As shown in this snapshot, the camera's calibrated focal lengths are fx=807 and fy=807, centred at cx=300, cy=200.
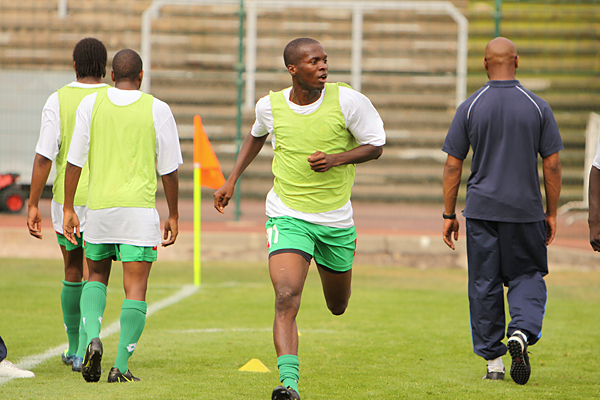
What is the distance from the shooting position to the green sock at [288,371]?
3.97m

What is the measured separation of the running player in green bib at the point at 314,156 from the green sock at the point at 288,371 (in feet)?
1.70

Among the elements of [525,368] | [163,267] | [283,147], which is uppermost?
[283,147]

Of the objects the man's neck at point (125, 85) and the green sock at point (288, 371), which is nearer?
the green sock at point (288, 371)

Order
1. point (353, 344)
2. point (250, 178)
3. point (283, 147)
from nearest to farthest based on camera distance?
point (283, 147) < point (353, 344) < point (250, 178)

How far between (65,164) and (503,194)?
8.93 feet

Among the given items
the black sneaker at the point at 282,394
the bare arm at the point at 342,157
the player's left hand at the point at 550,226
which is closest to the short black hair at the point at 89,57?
the bare arm at the point at 342,157

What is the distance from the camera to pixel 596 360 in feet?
18.3

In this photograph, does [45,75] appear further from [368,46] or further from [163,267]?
[368,46]

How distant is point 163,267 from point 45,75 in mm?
4239

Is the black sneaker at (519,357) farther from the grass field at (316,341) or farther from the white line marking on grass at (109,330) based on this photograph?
the white line marking on grass at (109,330)

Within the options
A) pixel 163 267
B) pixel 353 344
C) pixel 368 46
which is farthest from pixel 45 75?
pixel 353 344

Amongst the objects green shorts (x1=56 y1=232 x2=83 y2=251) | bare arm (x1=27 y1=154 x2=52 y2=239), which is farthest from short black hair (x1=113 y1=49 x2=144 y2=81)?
green shorts (x1=56 y1=232 x2=83 y2=251)

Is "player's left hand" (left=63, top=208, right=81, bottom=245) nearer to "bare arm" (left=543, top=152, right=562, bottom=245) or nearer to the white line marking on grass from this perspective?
the white line marking on grass

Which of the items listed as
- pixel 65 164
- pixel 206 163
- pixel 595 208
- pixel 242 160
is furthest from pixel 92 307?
pixel 206 163
